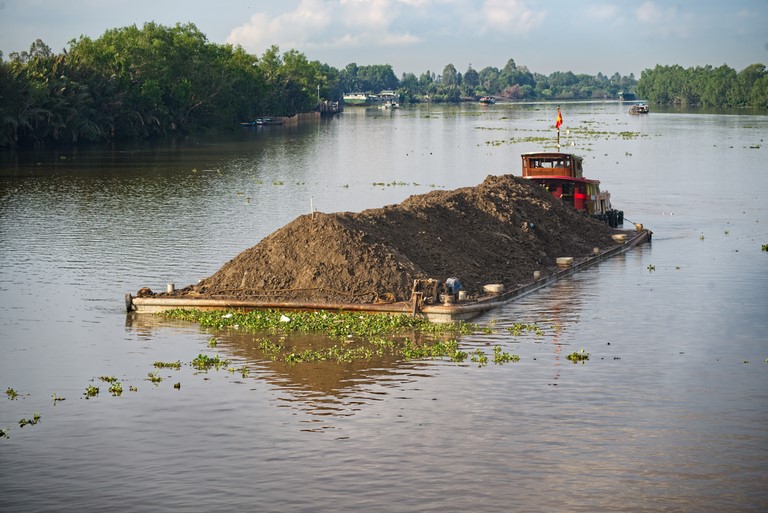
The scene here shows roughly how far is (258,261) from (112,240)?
1882 centimetres

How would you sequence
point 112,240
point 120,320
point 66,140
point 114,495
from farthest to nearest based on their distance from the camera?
point 66,140 < point 112,240 < point 120,320 < point 114,495

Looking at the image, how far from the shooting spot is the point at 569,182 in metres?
51.8

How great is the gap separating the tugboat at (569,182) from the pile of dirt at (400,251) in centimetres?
677

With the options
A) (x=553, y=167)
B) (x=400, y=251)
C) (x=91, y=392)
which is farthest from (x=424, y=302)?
(x=553, y=167)

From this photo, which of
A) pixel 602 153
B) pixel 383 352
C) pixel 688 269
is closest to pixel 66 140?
pixel 602 153

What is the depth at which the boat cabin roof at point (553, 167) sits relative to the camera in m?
53.8

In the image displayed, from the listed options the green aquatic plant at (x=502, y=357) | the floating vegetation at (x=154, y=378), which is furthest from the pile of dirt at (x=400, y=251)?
the floating vegetation at (x=154, y=378)

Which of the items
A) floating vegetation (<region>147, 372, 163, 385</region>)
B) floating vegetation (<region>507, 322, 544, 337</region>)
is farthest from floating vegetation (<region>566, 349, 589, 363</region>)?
floating vegetation (<region>147, 372, 163, 385</region>)

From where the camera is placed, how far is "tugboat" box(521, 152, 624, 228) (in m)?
51.6

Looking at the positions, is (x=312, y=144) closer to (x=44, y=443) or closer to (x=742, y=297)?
(x=742, y=297)

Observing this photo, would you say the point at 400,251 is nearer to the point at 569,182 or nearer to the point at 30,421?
the point at 30,421

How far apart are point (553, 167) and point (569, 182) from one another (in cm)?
299

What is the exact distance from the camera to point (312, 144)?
139 m

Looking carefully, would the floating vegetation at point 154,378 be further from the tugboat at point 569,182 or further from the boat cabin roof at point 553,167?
the boat cabin roof at point 553,167
